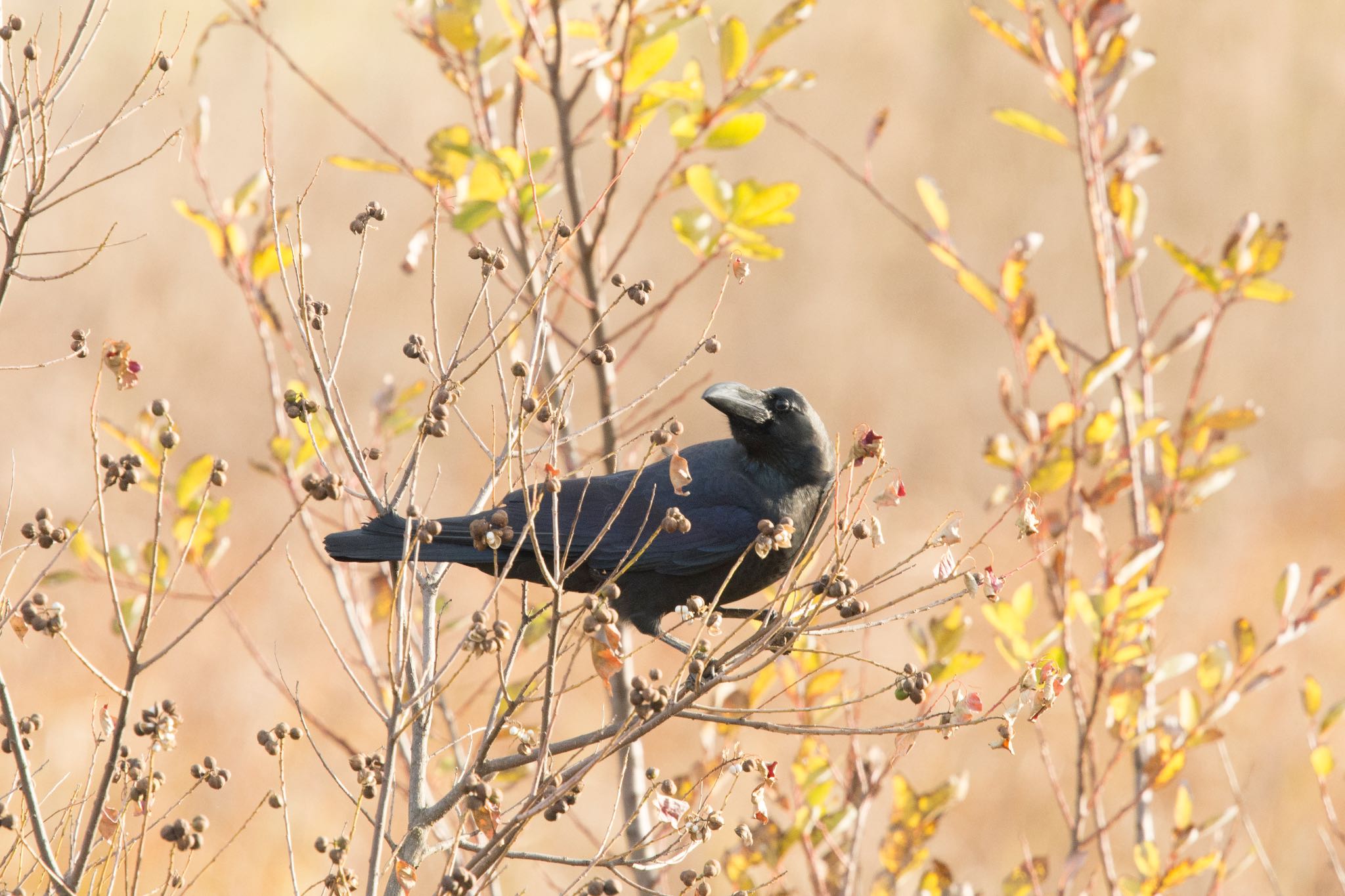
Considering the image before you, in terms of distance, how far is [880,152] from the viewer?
12219 mm

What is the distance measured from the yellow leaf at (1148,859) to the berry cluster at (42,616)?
8.38ft

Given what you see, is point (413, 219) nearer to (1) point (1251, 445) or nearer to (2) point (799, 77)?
(1) point (1251, 445)

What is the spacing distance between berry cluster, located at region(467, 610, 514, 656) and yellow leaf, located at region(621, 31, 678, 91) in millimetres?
1777

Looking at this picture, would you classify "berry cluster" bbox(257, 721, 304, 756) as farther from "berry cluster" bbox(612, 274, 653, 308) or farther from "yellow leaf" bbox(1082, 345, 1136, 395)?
"yellow leaf" bbox(1082, 345, 1136, 395)

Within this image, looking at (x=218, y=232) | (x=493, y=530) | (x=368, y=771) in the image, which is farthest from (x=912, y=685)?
(x=218, y=232)

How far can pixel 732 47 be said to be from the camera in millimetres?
3330

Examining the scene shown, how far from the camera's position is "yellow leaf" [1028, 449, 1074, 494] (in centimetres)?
322

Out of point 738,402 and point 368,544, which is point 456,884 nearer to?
point 368,544

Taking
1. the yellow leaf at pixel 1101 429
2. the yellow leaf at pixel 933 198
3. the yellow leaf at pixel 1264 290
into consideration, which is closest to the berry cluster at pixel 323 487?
the yellow leaf at pixel 933 198

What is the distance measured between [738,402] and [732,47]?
1055mm

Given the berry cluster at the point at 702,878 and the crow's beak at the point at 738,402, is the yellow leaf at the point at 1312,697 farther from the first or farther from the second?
the berry cluster at the point at 702,878

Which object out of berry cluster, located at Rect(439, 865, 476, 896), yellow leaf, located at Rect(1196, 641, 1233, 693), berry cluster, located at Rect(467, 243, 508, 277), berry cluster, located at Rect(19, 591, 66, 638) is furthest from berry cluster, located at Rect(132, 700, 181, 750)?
yellow leaf, located at Rect(1196, 641, 1233, 693)

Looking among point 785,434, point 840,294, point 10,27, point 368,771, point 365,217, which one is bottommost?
point 368,771

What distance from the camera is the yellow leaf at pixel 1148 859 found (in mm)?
3100
